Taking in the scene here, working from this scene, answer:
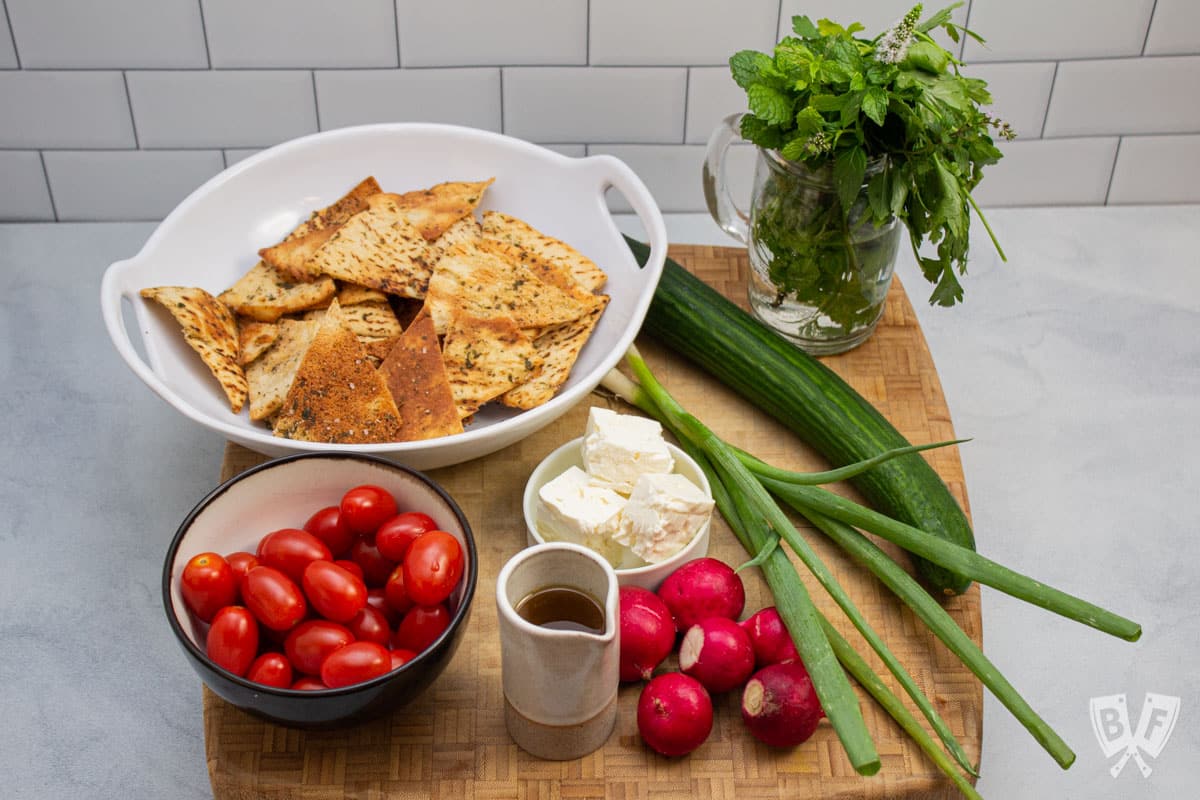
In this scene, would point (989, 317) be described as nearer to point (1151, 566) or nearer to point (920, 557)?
point (1151, 566)

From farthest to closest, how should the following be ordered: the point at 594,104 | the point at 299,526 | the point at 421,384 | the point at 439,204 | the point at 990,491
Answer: the point at 594,104, the point at 990,491, the point at 439,204, the point at 421,384, the point at 299,526

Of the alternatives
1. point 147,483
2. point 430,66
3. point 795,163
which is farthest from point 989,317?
point 147,483

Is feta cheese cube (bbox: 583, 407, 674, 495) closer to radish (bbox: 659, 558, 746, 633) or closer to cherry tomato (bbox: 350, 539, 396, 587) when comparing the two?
radish (bbox: 659, 558, 746, 633)

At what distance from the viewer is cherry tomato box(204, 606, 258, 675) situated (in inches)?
42.2

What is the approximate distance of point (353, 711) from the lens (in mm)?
1074

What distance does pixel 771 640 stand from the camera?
4.00 ft

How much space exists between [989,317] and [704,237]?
1.71ft

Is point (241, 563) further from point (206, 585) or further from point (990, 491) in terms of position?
point (990, 491)

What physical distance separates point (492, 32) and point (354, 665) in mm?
1249

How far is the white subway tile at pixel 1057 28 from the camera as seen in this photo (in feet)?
6.59

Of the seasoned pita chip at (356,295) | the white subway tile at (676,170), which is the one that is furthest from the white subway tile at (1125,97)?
the seasoned pita chip at (356,295)

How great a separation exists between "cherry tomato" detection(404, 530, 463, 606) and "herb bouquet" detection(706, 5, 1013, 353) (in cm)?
58

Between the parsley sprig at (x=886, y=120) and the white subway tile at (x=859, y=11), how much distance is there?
24.4 inches
